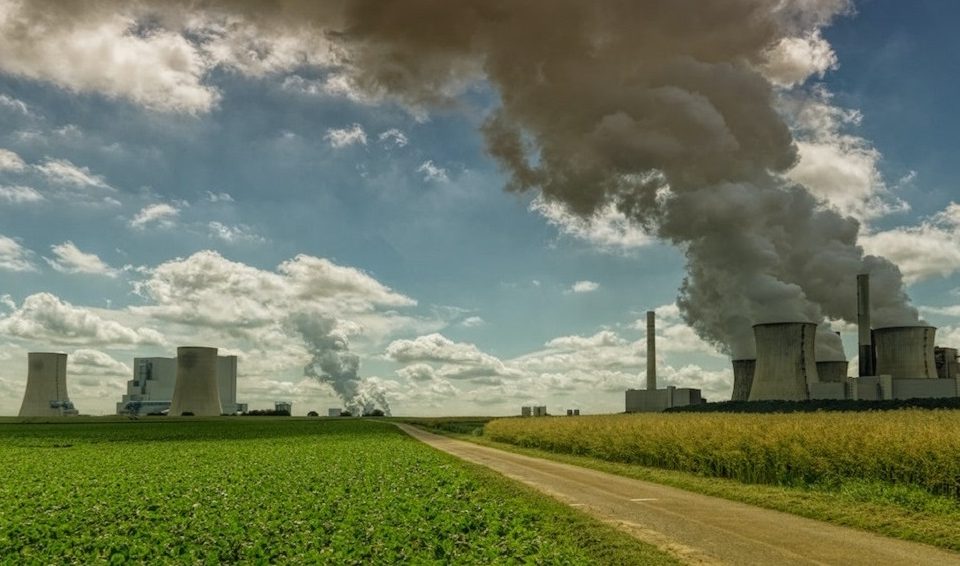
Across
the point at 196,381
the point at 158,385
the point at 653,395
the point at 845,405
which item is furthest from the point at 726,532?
the point at 158,385

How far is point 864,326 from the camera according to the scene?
86062 mm

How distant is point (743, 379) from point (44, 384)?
106045mm

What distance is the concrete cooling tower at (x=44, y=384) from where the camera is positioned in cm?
12712

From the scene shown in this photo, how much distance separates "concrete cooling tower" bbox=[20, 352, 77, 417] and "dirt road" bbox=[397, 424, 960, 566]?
406 feet

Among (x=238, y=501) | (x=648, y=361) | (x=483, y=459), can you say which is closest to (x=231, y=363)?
(x=648, y=361)

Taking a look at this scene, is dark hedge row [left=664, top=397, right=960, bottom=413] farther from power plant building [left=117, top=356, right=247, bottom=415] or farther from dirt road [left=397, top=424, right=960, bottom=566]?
power plant building [left=117, top=356, right=247, bottom=415]

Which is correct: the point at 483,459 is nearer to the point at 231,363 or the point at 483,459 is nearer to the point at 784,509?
the point at 784,509

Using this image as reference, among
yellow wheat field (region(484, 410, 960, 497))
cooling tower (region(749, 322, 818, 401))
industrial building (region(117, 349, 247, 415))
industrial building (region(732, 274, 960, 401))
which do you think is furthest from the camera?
industrial building (region(117, 349, 247, 415))

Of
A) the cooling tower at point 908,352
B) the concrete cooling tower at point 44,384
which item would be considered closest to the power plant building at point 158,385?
the concrete cooling tower at point 44,384

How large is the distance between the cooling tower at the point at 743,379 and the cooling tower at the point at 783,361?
734 inches

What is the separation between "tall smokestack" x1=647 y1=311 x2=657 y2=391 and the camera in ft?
360

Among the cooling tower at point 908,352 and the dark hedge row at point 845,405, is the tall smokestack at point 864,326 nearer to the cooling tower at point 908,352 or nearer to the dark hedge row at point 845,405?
the cooling tower at point 908,352

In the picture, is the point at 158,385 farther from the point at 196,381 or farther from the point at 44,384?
the point at 196,381

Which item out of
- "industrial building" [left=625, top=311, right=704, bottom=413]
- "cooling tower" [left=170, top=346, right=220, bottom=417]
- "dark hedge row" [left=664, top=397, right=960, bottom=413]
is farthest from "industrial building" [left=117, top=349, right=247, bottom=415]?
"dark hedge row" [left=664, top=397, right=960, bottom=413]
